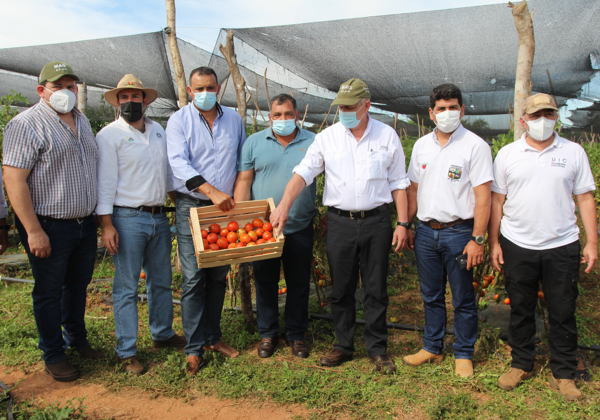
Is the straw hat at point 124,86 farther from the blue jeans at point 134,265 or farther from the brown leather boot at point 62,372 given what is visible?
the brown leather boot at point 62,372

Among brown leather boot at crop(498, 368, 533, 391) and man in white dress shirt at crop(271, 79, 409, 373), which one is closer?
brown leather boot at crop(498, 368, 533, 391)

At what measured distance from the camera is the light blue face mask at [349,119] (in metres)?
3.01

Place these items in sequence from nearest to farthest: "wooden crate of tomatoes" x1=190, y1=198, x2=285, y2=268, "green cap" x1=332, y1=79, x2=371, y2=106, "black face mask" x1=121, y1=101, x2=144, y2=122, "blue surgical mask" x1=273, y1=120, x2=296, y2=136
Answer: "wooden crate of tomatoes" x1=190, y1=198, x2=285, y2=268
"green cap" x1=332, y1=79, x2=371, y2=106
"black face mask" x1=121, y1=101, x2=144, y2=122
"blue surgical mask" x1=273, y1=120, x2=296, y2=136

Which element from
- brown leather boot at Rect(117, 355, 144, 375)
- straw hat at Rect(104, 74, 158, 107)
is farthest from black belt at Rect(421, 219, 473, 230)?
brown leather boot at Rect(117, 355, 144, 375)

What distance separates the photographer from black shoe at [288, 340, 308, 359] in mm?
3420

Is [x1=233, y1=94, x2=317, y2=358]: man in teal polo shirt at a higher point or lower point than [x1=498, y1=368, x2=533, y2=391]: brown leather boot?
higher

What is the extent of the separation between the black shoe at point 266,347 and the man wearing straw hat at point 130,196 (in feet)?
2.91

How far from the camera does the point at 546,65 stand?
9648 mm

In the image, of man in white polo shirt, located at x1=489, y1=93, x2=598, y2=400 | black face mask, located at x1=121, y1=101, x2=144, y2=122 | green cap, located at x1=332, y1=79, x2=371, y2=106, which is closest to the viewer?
man in white polo shirt, located at x1=489, y1=93, x2=598, y2=400

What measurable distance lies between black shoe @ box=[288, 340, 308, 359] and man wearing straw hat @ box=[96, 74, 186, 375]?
3.78ft

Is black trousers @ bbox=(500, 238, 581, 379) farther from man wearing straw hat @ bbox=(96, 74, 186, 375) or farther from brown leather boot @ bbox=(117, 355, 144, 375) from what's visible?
brown leather boot @ bbox=(117, 355, 144, 375)

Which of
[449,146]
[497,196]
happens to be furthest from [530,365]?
[449,146]

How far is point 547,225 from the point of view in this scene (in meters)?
2.72

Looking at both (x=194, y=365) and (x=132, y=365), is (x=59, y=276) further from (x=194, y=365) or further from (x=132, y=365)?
(x=194, y=365)
